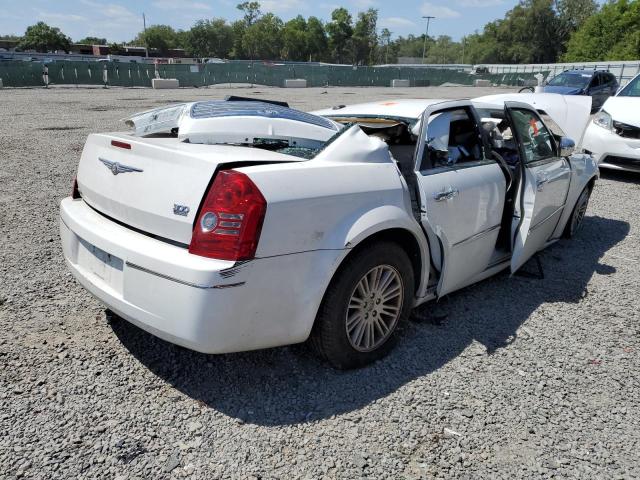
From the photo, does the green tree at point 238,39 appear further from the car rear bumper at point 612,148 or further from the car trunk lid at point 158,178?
the car trunk lid at point 158,178

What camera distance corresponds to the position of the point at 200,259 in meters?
2.30

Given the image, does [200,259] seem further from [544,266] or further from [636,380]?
[544,266]

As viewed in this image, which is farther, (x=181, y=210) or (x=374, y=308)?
(x=374, y=308)

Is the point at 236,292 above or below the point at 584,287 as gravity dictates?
above

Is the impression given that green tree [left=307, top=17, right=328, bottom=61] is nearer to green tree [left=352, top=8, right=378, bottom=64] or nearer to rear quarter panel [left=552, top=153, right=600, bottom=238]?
green tree [left=352, top=8, right=378, bottom=64]

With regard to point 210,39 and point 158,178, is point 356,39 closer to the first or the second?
point 210,39

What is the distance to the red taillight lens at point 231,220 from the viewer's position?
7.52 feet

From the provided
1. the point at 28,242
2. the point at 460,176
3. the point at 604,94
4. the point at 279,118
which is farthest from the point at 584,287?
the point at 604,94

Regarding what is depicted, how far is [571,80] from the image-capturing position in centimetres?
1762

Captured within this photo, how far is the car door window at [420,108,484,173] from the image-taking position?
3434 millimetres

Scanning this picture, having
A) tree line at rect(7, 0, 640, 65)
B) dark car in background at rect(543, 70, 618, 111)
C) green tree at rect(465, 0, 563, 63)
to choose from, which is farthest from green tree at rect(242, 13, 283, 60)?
dark car in background at rect(543, 70, 618, 111)

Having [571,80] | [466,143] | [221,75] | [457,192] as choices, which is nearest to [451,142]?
[466,143]

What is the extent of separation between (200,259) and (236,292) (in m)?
0.22

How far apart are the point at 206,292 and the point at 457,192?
1.85 meters
